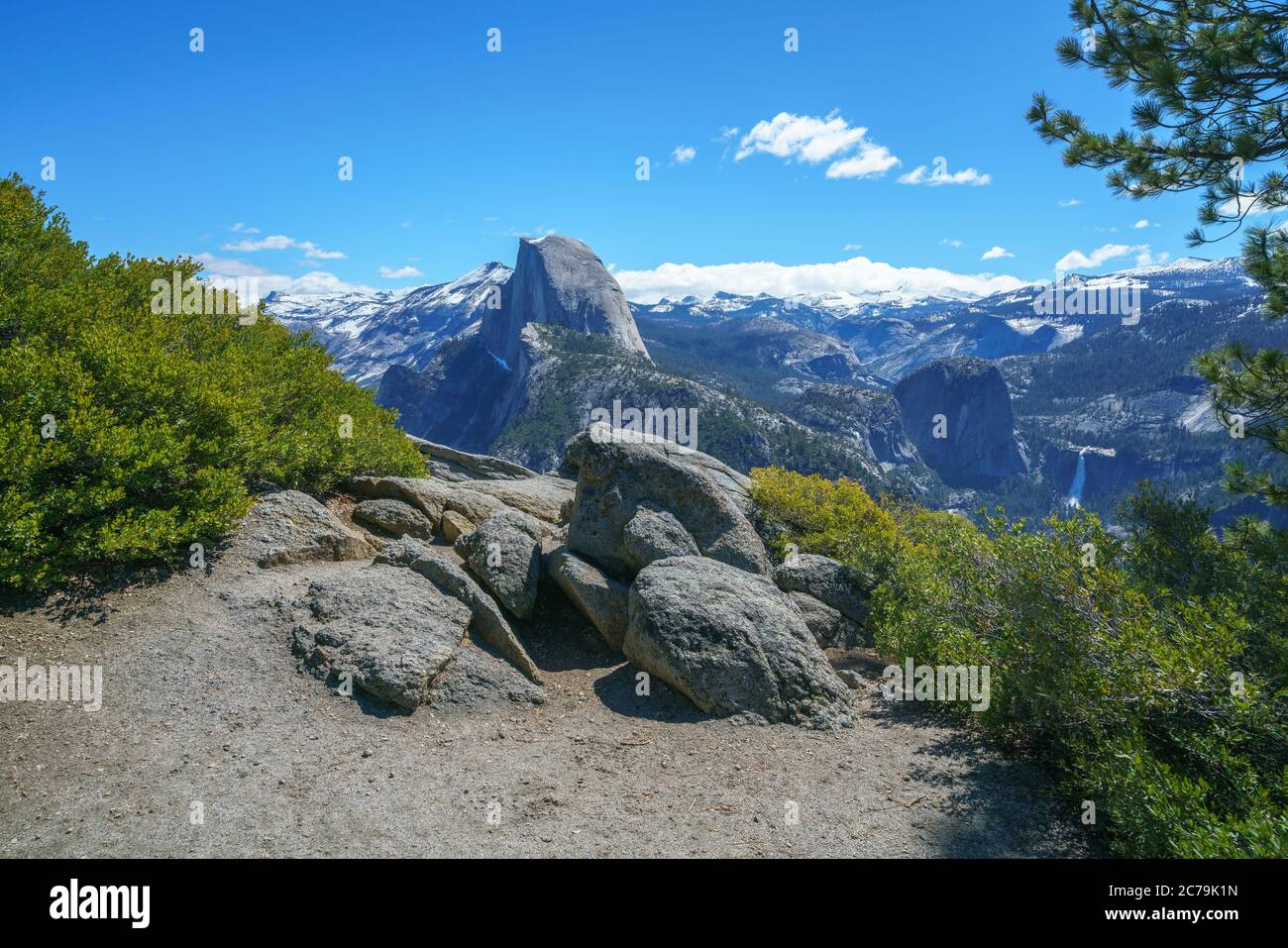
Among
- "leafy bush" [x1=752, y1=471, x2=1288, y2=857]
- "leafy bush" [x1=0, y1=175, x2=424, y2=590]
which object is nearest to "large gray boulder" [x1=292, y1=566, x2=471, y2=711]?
"leafy bush" [x1=0, y1=175, x2=424, y2=590]

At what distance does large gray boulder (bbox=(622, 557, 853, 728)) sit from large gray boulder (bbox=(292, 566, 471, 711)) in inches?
119

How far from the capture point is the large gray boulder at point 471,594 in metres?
10.9

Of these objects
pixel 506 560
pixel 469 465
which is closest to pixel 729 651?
pixel 506 560

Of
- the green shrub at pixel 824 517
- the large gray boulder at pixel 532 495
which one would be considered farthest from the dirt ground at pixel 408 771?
the large gray boulder at pixel 532 495

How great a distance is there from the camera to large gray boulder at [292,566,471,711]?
9.26 meters

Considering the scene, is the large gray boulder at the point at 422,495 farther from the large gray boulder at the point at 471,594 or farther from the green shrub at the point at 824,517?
the green shrub at the point at 824,517

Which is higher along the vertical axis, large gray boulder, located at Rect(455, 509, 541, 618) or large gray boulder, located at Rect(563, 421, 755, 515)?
large gray boulder, located at Rect(563, 421, 755, 515)

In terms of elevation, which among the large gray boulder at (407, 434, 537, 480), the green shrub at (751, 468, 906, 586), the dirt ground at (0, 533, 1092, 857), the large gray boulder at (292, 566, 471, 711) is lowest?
the dirt ground at (0, 533, 1092, 857)

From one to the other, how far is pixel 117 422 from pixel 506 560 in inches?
252

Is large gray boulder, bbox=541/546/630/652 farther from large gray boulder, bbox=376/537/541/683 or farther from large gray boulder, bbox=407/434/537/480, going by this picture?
large gray boulder, bbox=407/434/537/480

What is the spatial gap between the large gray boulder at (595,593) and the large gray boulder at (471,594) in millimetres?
1305

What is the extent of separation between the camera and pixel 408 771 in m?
7.88

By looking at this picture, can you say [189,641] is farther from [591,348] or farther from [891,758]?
[591,348]
